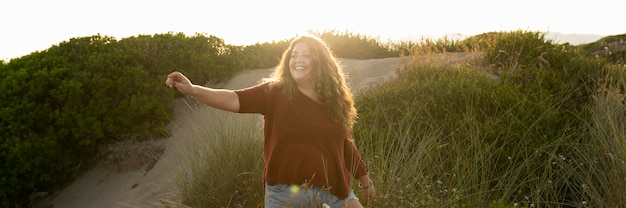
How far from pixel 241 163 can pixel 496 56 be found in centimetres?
560

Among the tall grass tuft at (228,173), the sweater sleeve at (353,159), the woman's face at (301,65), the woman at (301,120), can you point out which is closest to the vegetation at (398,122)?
the tall grass tuft at (228,173)

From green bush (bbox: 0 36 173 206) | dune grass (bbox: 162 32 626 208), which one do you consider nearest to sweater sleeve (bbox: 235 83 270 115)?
dune grass (bbox: 162 32 626 208)

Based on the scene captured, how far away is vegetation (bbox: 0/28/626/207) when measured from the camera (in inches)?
226

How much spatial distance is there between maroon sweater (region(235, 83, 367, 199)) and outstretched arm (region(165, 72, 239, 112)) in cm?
6

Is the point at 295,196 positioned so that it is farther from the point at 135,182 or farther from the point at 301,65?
the point at 135,182

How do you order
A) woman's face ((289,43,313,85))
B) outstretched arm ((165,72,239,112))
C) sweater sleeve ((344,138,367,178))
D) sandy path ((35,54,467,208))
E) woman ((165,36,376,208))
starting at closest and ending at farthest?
outstretched arm ((165,72,239,112))
woman ((165,36,376,208))
woman's face ((289,43,313,85))
sweater sleeve ((344,138,367,178))
sandy path ((35,54,467,208))

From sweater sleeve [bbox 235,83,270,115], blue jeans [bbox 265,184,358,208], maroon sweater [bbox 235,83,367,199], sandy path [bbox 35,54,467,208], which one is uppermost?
sweater sleeve [bbox 235,83,270,115]

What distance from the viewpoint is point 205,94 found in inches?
141

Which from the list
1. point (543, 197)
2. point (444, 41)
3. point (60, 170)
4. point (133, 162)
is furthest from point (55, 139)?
point (444, 41)

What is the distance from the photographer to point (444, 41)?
15141 millimetres

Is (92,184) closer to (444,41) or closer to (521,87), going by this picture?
(521,87)

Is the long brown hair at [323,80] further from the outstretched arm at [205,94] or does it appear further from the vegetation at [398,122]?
the vegetation at [398,122]

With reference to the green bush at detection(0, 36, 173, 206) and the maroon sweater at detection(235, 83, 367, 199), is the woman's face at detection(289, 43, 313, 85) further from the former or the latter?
the green bush at detection(0, 36, 173, 206)

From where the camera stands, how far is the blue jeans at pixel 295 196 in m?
3.62
